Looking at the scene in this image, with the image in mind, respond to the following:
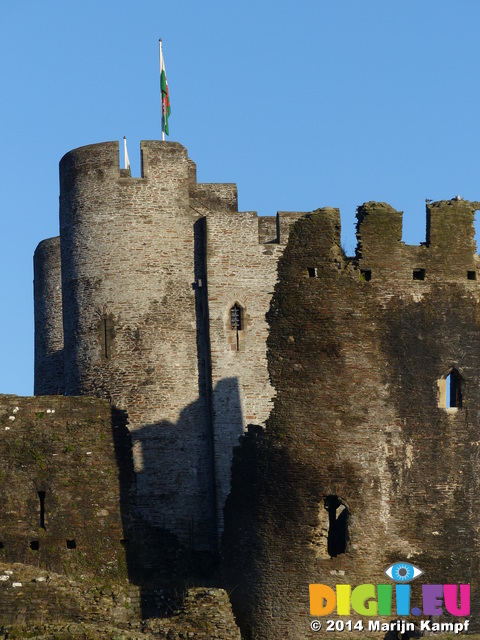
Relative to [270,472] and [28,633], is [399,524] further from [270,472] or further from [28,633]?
[28,633]

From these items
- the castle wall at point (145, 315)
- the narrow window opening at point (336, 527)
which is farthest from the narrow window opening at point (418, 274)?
the castle wall at point (145, 315)

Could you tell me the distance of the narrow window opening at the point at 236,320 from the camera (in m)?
40.7

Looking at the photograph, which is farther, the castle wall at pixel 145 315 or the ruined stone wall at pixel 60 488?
the castle wall at pixel 145 315

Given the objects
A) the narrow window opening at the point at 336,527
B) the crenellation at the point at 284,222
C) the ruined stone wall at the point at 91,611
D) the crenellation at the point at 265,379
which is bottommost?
the ruined stone wall at the point at 91,611

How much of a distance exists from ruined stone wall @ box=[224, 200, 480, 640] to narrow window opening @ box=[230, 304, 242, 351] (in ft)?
4.08

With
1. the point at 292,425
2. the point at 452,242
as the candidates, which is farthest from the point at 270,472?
the point at 452,242

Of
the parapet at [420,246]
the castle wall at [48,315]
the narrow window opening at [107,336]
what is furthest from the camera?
the castle wall at [48,315]

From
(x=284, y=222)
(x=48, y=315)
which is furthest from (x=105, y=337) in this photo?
(x=48, y=315)

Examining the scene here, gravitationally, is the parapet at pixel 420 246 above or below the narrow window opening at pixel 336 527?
above

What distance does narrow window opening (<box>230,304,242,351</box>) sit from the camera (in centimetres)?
4066

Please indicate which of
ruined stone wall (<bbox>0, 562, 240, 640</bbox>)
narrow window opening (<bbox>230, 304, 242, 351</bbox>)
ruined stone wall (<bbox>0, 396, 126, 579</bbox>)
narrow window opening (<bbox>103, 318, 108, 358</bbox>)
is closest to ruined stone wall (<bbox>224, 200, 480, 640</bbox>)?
ruined stone wall (<bbox>0, 562, 240, 640</bbox>)

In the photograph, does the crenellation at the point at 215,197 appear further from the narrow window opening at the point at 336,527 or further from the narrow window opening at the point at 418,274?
the narrow window opening at the point at 336,527

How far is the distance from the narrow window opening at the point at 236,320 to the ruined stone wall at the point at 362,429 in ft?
4.08

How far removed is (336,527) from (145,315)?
6.50 metres
